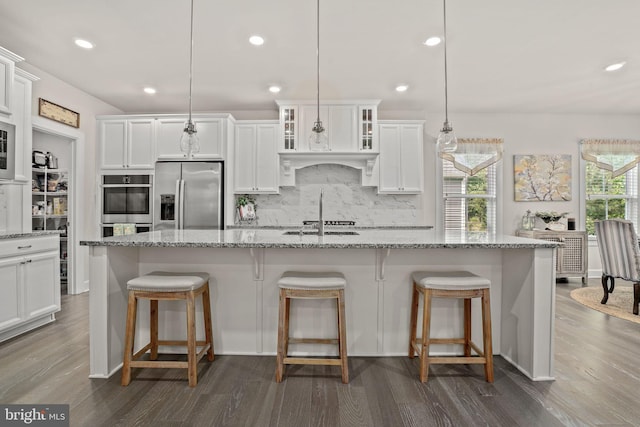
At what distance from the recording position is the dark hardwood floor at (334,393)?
1695 millimetres

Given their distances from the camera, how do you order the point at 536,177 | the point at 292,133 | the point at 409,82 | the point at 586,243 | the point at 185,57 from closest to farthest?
1. the point at 185,57
2. the point at 409,82
3. the point at 292,133
4. the point at 586,243
5. the point at 536,177

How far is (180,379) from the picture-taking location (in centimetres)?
209

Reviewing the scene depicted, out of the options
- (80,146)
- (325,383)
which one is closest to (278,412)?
(325,383)

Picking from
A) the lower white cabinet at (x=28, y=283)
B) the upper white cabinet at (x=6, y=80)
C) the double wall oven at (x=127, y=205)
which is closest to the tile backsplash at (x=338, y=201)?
the double wall oven at (x=127, y=205)

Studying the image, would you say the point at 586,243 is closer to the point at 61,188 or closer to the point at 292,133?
the point at 292,133

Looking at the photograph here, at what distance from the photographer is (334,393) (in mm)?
1934

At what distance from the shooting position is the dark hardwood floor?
1.70 meters

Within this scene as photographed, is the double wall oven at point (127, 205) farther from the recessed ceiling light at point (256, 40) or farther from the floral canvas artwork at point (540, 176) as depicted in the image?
the floral canvas artwork at point (540, 176)

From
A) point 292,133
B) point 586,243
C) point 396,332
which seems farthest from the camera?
point 586,243

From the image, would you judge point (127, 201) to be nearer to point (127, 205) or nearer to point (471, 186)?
point (127, 205)

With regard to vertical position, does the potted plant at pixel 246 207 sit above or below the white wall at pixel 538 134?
below

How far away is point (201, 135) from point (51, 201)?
8.00 ft

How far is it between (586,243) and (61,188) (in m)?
7.57

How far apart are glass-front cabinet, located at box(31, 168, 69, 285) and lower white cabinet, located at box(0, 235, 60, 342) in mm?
1758
